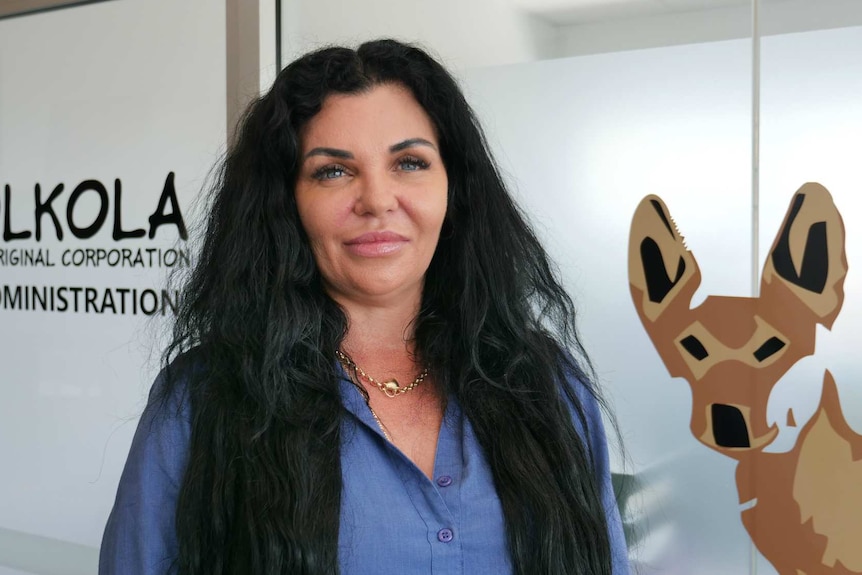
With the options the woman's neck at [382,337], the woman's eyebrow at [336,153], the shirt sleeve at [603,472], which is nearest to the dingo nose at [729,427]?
the shirt sleeve at [603,472]

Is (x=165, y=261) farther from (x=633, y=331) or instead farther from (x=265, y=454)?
(x=265, y=454)

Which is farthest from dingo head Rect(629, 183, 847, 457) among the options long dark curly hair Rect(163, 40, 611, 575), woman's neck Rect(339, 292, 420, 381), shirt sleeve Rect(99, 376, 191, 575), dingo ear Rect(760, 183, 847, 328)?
shirt sleeve Rect(99, 376, 191, 575)

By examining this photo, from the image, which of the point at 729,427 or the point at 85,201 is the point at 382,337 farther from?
the point at 85,201

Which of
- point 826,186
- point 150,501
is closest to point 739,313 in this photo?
point 826,186

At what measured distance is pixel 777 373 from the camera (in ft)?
7.68

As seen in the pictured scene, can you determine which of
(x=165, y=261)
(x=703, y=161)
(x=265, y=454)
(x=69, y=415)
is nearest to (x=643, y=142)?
(x=703, y=161)

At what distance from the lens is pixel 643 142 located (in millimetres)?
2521

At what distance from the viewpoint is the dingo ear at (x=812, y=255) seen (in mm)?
2262

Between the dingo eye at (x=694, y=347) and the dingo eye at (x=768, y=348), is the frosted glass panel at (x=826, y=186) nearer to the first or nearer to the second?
the dingo eye at (x=768, y=348)

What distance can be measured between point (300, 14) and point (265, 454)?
7.44ft

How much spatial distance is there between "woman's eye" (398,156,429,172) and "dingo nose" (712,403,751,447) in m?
1.37

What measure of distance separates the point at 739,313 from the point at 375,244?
138cm

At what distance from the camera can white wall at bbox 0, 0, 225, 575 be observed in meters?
3.48

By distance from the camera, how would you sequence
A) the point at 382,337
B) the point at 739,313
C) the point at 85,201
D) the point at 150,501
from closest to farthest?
the point at 150,501, the point at 382,337, the point at 739,313, the point at 85,201
